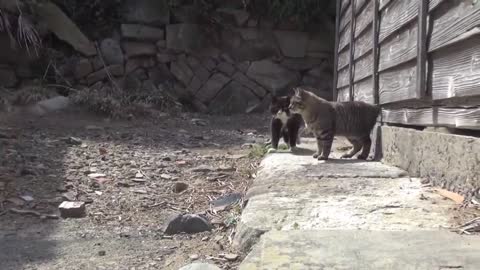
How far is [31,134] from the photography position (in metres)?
6.39

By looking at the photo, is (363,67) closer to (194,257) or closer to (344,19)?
(344,19)

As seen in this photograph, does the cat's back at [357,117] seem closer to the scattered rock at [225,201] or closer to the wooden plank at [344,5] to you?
the scattered rock at [225,201]

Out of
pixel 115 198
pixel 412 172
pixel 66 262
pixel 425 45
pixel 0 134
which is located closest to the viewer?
pixel 66 262

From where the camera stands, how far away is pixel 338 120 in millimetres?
4477

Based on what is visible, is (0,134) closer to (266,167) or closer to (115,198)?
(115,198)

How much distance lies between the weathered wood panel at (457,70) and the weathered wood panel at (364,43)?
1.97 m

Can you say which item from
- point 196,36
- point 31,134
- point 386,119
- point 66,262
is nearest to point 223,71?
point 196,36

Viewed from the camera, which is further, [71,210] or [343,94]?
[343,94]

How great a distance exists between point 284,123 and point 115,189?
197 cm

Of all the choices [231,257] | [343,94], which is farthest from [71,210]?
[343,94]

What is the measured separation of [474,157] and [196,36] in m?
8.37

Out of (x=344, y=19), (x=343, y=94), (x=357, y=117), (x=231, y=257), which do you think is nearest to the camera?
(x=231, y=257)

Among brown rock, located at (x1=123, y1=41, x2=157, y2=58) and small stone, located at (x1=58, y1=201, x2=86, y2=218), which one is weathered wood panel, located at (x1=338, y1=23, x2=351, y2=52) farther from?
small stone, located at (x1=58, y1=201, x2=86, y2=218)

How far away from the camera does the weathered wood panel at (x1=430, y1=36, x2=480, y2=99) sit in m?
2.35
